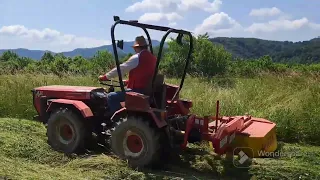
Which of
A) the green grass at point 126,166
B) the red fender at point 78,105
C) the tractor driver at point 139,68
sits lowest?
the green grass at point 126,166

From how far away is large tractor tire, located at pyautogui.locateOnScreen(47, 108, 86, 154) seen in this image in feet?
18.8

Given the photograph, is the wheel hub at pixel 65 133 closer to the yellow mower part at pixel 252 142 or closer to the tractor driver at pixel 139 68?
the tractor driver at pixel 139 68

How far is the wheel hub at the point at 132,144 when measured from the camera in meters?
5.21

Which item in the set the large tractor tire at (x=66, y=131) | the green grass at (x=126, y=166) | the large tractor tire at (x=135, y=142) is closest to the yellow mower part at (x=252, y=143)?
the green grass at (x=126, y=166)

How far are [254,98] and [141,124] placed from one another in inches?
168

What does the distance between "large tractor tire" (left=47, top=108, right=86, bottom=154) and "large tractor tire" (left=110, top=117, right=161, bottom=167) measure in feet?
2.13

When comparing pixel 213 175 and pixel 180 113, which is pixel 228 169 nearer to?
pixel 213 175

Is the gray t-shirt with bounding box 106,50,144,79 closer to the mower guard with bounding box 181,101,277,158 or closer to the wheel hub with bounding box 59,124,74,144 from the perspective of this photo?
the mower guard with bounding box 181,101,277,158

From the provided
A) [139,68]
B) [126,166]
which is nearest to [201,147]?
[126,166]

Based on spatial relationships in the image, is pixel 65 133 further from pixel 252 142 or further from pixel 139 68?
pixel 252 142

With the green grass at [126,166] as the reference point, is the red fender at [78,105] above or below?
above

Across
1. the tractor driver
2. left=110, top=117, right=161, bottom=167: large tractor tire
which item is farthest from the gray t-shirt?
left=110, top=117, right=161, bottom=167: large tractor tire

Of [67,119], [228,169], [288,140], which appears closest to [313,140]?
[288,140]

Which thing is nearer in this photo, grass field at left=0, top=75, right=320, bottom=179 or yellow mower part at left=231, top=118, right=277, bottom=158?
grass field at left=0, top=75, right=320, bottom=179
